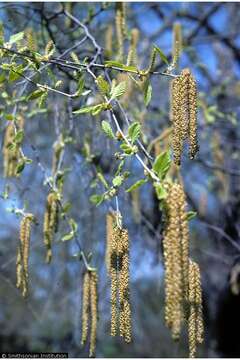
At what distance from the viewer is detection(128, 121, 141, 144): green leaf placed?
1.56 meters

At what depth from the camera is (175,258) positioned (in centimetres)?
115

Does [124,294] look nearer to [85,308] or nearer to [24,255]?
[85,308]

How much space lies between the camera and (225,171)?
420 cm

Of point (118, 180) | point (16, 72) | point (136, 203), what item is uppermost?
point (136, 203)

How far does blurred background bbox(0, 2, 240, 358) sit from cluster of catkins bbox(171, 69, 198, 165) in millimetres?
746

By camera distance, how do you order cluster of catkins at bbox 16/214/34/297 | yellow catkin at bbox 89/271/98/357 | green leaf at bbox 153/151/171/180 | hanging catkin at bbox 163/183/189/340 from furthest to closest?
cluster of catkins at bbox 16/214/34/297
yellow catkin at bbox 89/271/98/357
green leaf at bbox 153/151/171/180
hanging catkin at bbox 163/183/189/340

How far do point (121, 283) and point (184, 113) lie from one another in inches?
20.0

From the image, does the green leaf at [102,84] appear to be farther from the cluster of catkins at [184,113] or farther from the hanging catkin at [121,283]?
the hanging catkin at [121,283]

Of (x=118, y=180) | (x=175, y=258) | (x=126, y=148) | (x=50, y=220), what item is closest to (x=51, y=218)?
(x=50, y=220)

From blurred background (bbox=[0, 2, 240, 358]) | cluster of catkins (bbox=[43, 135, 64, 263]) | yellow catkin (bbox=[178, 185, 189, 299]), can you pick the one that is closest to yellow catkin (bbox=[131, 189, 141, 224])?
blurred background (bbox=[0, 2, 240, 358])

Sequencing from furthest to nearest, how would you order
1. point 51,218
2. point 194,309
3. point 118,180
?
point 51,218 → point 118,180 → point 194,309

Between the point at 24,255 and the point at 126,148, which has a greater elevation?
the point at 126,148

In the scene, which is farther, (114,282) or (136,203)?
(136,203)

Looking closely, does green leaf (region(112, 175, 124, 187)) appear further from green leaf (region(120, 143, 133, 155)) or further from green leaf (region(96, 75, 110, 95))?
green leaf (region(96, 75, 110, 95))
